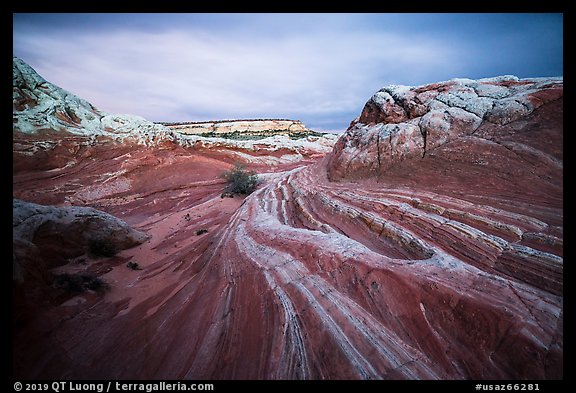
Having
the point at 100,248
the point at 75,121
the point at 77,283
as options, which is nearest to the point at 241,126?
the point at 75,121

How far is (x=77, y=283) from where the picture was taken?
16.3 feet

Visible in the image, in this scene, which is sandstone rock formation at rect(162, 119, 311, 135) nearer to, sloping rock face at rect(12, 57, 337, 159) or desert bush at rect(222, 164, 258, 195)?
sloping rock face at rect(12, 57, 337, 159)

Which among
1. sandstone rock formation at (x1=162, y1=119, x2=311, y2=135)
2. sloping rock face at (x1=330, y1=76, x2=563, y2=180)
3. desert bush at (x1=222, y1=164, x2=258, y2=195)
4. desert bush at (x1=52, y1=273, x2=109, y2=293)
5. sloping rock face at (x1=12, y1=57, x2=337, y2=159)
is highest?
sandstone rock formation at (x1=162, y1=119, x2=311, y2=135)

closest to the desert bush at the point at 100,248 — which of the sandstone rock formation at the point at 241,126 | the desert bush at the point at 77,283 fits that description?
the desert bush at the point at 77,283

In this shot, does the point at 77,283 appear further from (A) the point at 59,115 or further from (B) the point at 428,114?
(A) the point at 59,115

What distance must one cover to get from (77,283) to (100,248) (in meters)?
2.31

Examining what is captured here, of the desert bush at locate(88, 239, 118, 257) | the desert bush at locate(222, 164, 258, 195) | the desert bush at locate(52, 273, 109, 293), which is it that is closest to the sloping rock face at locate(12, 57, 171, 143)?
the desert bush at locate(222, 164, 258, 195)

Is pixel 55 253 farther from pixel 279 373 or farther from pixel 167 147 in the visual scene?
pixel 167 147

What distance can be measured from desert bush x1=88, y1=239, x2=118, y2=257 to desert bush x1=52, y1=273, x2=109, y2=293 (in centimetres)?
178

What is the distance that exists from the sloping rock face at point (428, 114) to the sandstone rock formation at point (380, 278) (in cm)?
4

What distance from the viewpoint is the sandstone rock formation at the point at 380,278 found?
2.51m

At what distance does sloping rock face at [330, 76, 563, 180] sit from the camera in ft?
18.8

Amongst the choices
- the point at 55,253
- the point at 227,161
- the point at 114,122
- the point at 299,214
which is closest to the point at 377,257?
the point at 299,214

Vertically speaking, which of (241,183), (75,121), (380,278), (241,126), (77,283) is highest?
(241,126)
